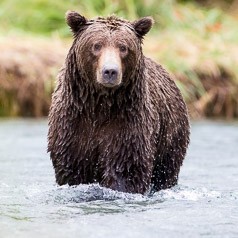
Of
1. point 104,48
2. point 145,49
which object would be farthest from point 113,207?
point 145,49

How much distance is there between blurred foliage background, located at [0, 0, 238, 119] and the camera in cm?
1527

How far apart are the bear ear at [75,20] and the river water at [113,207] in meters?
1.30

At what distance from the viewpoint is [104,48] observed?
7.94m

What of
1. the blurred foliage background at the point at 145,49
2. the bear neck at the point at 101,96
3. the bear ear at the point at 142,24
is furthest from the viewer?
the blurred foliage background at the point at 145,49

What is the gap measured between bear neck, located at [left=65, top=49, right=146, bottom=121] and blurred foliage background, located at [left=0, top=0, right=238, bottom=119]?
270 inches

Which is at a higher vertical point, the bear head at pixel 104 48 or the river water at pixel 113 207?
the bear head at pixel 104 48

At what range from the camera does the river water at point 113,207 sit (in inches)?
275

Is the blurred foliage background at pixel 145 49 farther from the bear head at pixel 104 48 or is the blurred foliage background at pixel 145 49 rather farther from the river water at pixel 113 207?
the bear head at pixel 104 48

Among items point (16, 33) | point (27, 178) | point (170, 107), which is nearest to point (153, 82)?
point (170, 107)

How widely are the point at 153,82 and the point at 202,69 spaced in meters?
7.30

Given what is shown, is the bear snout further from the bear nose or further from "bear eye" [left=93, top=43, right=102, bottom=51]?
"bear eye" [left=93, top=43, right=102, bottom=51]

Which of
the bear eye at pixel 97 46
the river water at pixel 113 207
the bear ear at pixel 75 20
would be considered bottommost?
the river water at pixel 113 207

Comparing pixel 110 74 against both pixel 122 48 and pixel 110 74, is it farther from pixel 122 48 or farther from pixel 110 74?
pixel 122 48

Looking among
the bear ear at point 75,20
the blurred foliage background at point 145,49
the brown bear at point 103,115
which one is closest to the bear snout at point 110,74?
the brown bear at point 103,115
